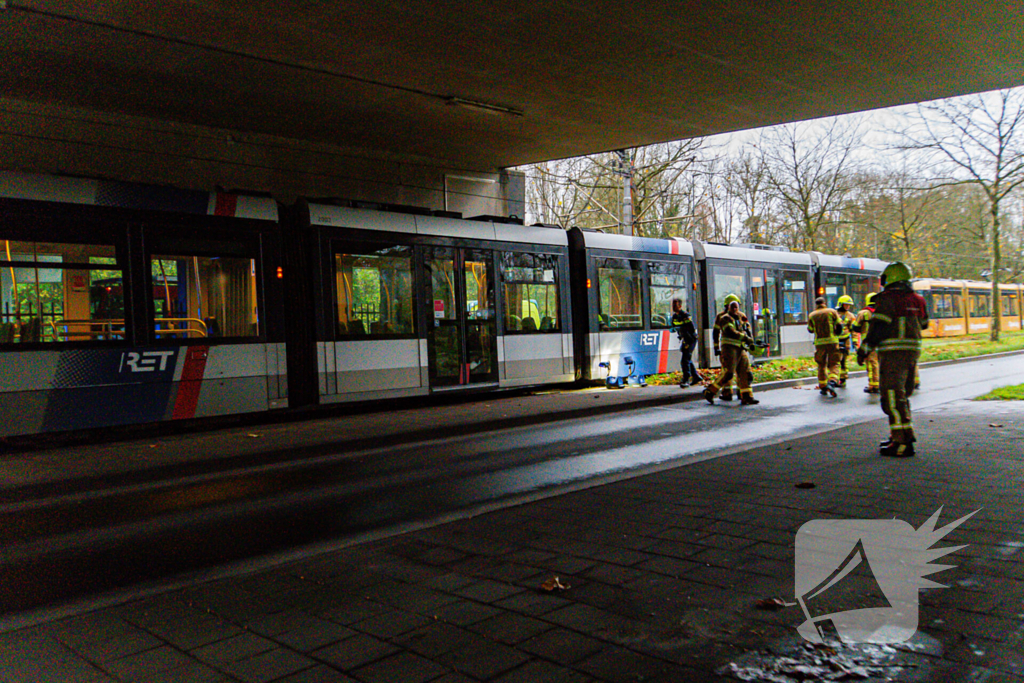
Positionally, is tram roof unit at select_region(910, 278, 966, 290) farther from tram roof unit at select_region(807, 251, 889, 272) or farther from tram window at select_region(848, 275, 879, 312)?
tram window at select_region(848, 275, 879, 312)

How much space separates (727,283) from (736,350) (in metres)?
8.09

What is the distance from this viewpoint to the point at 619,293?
60.7 feet

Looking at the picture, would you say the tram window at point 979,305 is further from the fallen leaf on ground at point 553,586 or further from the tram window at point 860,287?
the fallen leaf on ground at point 553,586

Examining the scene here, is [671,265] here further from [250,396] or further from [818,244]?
[818,244]

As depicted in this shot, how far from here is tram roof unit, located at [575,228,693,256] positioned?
18.1m

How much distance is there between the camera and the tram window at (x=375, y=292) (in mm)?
13461

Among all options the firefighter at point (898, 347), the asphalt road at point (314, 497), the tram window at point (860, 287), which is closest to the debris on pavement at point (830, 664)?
the asphalt road at point (314, 497)

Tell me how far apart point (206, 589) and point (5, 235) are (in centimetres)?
777

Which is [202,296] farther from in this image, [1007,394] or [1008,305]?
[1008,305]

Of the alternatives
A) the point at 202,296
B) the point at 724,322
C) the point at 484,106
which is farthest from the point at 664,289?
the point at 202,296

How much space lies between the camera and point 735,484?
271 inches

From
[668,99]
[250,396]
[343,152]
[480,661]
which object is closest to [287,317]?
[250,396]

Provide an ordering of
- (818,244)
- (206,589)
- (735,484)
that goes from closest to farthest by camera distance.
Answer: (206,589)
(735,484)
(818,244)

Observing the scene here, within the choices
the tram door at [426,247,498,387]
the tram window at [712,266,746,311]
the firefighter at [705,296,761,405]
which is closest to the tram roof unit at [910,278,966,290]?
the tram window at [712,266,746,311]
